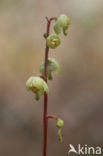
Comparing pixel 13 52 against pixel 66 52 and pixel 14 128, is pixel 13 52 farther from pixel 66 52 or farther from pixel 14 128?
pixel 14 128

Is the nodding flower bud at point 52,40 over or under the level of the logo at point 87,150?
over

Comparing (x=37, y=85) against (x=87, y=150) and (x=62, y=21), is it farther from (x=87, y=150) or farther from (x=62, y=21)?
(x=87, y=150)

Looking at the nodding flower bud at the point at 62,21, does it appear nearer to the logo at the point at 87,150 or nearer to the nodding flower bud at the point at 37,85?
the nodding flower bud at the point at 37,85

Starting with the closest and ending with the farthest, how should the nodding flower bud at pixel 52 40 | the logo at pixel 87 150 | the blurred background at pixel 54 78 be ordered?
the nodding flower bud at pixel 52 40 < the logo at pixel 87 150 < the blurred background at pixel 54 78

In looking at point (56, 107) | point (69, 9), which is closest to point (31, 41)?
point (69, 9)

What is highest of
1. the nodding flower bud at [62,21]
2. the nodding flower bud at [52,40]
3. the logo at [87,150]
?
the nodding flower bud at [62,21]

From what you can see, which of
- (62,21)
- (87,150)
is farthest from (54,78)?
(62,21)

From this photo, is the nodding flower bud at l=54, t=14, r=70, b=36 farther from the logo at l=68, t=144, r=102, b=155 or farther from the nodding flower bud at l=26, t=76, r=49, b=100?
the logo at l=68, t=144, r=102, b=155

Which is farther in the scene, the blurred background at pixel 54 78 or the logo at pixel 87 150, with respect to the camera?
the blurred background at pixel 54 78

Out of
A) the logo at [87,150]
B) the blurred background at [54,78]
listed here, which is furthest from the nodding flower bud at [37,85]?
the blurred background at [54,78]

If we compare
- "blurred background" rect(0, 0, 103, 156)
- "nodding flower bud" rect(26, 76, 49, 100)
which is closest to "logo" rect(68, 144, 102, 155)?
"blurred background" rect(0, 0, 103, 156)
